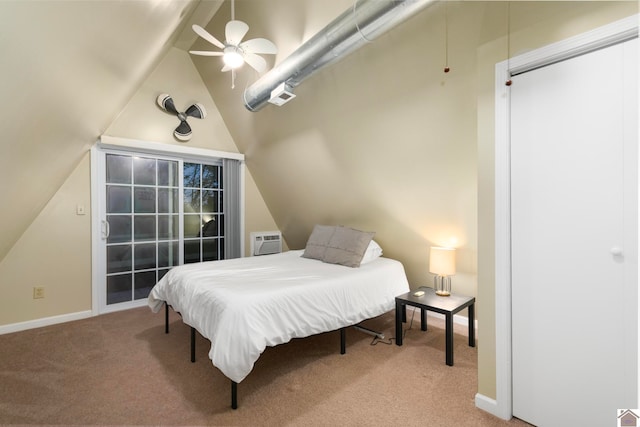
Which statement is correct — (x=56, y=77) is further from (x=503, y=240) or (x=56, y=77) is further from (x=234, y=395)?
(x=503, y=240)

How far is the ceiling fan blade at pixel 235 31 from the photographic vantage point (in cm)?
217

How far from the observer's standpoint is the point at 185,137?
13.3 feet

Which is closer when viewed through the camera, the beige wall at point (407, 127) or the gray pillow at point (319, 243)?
the beige wall at point (407, 127)

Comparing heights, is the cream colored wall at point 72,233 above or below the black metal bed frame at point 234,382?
above

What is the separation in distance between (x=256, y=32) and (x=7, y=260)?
133 inches

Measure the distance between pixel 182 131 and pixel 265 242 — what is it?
199 centimetres

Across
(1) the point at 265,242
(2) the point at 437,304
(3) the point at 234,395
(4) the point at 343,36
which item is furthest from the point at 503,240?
(1) the point at 265,242

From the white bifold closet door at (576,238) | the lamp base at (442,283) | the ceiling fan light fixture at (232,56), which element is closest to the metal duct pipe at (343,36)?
the ceiling fan light fixture at (232,56)

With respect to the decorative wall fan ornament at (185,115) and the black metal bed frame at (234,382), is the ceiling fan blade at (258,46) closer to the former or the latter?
the decorative wall fan ornament at (185,115)

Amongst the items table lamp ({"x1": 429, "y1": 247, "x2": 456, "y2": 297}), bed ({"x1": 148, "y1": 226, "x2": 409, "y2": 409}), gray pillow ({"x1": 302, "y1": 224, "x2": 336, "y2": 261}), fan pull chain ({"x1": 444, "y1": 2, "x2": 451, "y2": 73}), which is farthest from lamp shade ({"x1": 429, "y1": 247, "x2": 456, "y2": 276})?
fan pull chain ({"x1": 444, "y1": 2, "x2": 451, "y2": 73})

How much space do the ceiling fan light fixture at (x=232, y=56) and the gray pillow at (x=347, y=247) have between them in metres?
1.95

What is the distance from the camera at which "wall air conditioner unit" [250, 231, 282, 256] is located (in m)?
4.77

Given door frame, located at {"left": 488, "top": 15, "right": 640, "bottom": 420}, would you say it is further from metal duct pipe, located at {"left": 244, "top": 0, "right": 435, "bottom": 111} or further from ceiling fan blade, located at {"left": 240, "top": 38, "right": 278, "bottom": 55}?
ceiling fan blade, located at {"left": 240, "top": 38, "right": 278, "bottom": 55}

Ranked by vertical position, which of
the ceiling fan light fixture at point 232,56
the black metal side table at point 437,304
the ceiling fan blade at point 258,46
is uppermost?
the ceiling fan blade at point 258,46
